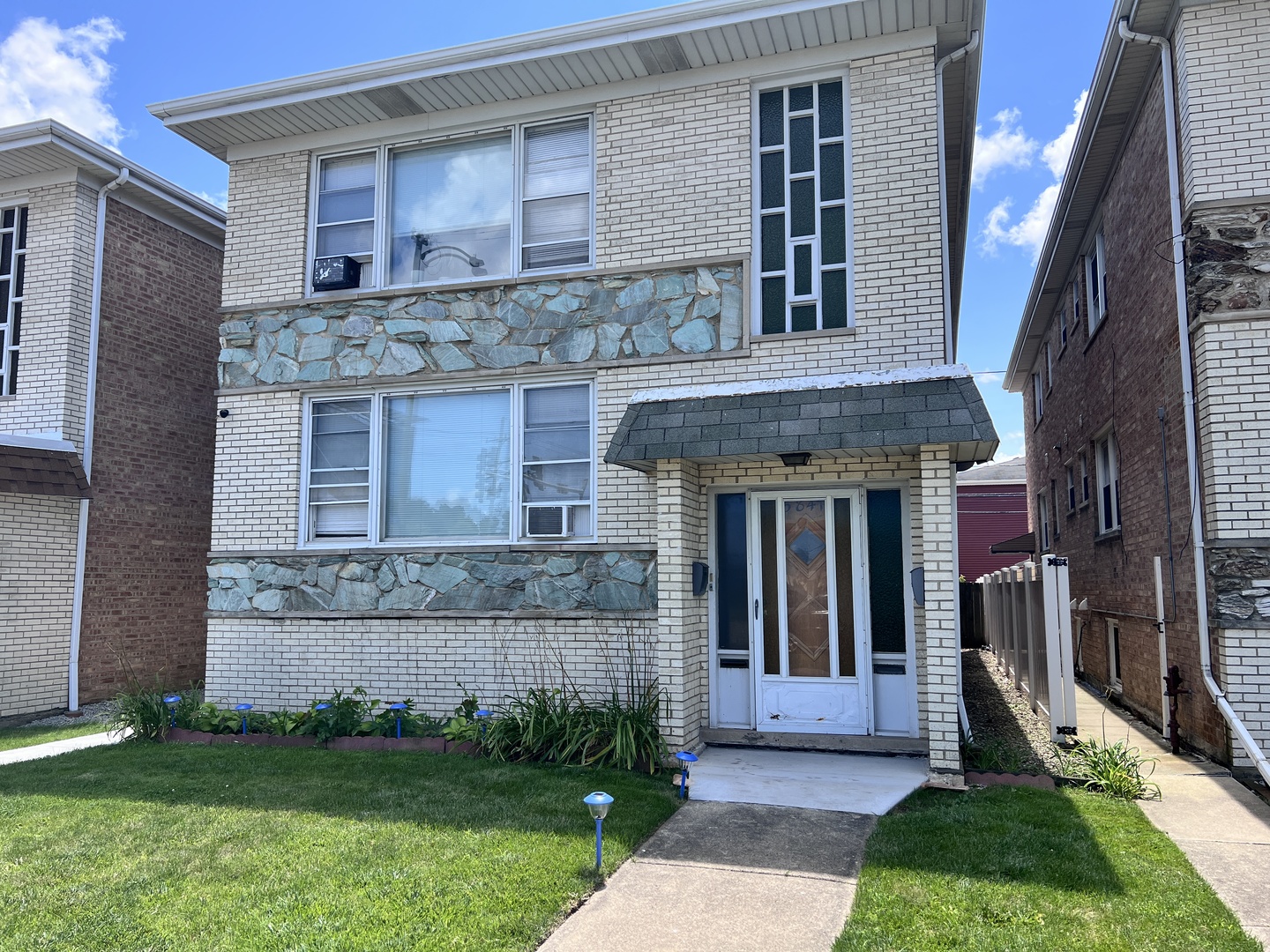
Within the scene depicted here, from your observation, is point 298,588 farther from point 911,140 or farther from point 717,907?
point 911,140

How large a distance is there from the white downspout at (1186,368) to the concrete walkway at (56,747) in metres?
9.69

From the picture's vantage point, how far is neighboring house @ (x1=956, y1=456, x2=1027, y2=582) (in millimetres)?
29281

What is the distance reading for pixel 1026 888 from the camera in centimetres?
476

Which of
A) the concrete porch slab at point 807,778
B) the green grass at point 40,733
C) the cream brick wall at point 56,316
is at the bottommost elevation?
the green grass at point 40,733

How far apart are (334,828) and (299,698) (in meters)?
3.94

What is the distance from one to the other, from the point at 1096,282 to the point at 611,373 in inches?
304

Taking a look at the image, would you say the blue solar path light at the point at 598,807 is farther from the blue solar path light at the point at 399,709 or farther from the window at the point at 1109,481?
the window at the point at 1109,481

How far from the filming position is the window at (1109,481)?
1148 centimetres

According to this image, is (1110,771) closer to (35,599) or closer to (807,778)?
(807,778)

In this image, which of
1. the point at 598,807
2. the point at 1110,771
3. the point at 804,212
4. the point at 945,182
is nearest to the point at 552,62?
the point at 804,212

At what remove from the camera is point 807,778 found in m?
7.00

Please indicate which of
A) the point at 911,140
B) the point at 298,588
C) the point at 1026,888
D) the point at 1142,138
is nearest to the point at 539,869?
the point at 1026,888

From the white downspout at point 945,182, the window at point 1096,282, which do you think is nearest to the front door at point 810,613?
the white downspout at point 945,182

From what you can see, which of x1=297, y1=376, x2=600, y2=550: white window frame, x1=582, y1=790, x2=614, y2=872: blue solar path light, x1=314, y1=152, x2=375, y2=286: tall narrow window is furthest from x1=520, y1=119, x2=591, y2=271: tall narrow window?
x1=582, y1=790, x2=614, y2=872: blue solar path light
